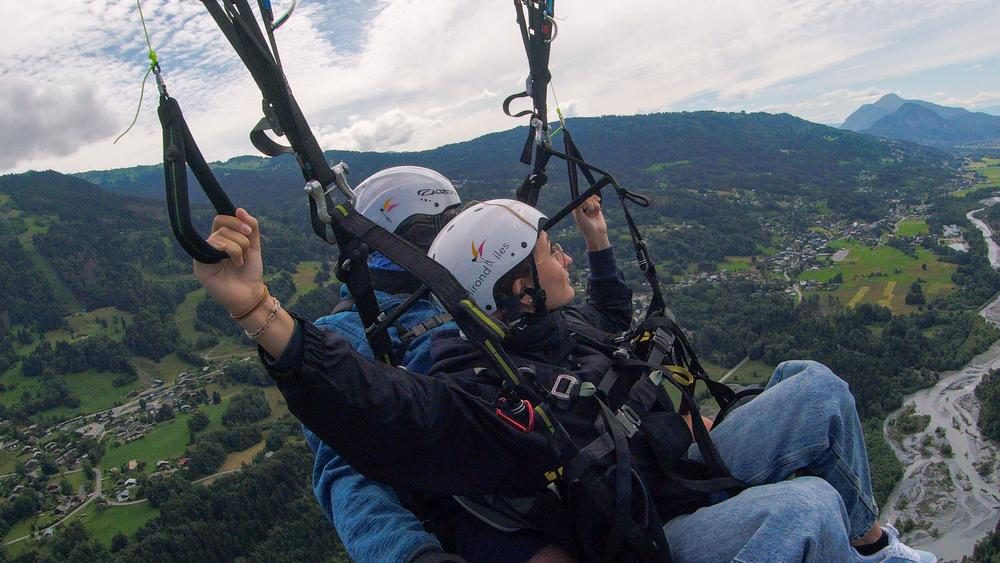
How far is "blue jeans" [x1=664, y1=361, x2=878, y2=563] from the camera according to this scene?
225 centimetres

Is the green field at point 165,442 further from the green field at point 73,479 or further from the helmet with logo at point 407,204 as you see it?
the helmet with logo at point 407,204

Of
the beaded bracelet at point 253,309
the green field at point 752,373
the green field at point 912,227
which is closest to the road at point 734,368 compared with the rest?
the green field at point 752,373

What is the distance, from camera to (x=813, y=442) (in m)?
2.76

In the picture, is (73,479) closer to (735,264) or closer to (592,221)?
(592,221)

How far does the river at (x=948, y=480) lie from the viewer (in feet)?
110

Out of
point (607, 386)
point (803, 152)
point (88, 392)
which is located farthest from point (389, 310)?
point (803, 152)

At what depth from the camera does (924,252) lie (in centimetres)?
7938

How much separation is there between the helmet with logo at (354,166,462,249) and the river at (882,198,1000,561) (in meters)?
38.4

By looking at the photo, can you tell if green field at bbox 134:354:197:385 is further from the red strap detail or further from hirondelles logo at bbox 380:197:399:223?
the red strap detail

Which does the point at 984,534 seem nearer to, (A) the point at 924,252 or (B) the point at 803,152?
(A) the point at 924,252

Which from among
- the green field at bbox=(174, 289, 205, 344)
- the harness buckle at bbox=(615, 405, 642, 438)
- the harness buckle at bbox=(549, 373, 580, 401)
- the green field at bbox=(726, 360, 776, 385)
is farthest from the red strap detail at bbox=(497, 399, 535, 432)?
the green field at bbox=(174, 289, 205, 344)

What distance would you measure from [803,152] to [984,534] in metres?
159

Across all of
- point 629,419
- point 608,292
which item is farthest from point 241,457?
point 629,419

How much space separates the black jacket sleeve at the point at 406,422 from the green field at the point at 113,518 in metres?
54.0
